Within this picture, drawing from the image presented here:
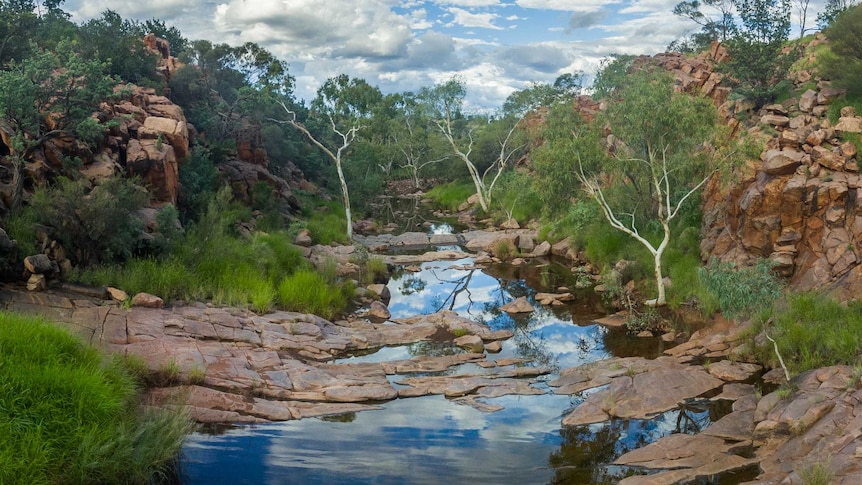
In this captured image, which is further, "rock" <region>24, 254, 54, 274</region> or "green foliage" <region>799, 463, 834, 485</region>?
"rock" <region>24, 254, 54, 274</region>

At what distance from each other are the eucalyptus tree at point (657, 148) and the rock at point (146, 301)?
14357 mm

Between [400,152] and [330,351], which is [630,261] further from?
[400,152]

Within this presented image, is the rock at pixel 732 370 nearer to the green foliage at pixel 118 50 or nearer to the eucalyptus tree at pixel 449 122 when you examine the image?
the green foliage at pixel 118 50

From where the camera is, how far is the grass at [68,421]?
9133mm

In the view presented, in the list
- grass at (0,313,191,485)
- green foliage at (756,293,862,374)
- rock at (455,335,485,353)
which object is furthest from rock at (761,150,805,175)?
grass at (0,313,191,485)

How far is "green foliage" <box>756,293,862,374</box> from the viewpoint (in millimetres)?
14038

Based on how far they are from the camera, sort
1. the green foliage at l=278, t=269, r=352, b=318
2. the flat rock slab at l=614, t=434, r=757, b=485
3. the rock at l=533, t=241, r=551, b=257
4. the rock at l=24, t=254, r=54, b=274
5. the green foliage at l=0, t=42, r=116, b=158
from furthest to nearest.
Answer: the rock at l=533, t=241, r=551, b=257 < the green foliage at l=278, t=269, r=352, b=318 < the green foliage at l=0, t=42, r=116, b=158 < the rock at l=24, t=254, r=54, b=274 < the flat rock slab at l=614, t=434, r=757, b=485

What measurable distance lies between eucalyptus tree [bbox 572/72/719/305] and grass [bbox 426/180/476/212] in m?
29.7

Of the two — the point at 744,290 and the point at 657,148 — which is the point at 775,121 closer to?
the point at 657,148

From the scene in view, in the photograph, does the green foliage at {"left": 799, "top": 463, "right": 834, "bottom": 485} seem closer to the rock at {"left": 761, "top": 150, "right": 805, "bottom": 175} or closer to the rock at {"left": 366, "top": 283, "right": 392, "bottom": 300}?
the rock at {"left": 761, "top": 150, "right": 805, "bottom": 175}

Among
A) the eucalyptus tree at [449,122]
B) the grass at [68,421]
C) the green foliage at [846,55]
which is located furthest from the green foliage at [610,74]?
the grass at [68,421]

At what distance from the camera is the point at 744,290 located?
15.7 m

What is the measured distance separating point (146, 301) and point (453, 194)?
41.6 meters

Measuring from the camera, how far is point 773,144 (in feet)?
68.4
